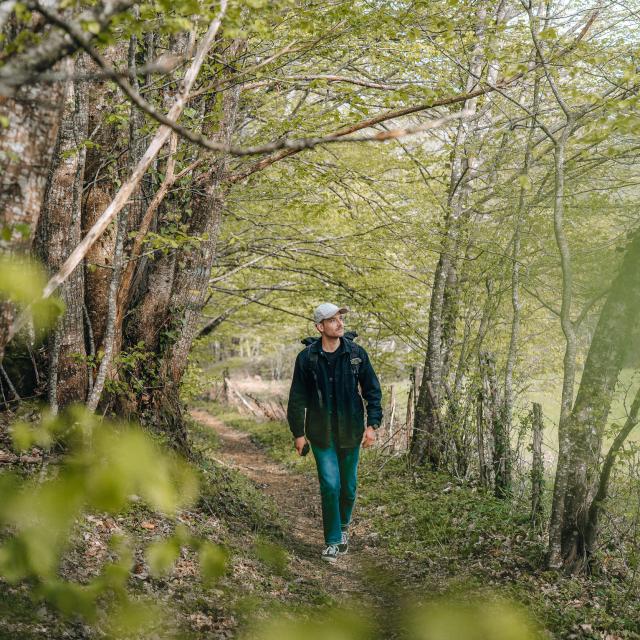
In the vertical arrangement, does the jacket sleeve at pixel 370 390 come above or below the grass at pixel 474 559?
above

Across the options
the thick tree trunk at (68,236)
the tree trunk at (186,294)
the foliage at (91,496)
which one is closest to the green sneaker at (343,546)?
the tree trunk at (186,294)

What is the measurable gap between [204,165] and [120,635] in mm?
5291

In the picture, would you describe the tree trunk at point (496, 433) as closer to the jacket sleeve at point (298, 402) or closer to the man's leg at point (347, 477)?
the man's leg at point (347, 477)

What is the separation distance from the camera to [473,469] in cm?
908

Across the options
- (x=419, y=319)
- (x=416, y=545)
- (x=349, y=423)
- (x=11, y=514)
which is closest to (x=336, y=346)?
(x=349, y=423)

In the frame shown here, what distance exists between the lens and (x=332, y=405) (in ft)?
19.9

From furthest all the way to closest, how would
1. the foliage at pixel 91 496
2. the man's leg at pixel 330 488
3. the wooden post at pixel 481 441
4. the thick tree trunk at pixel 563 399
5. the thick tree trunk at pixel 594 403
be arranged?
the wooden post at pixel 481 441
the man's leg at pixel 330 488
the thick tree trunk at pixel 563 399
the thick tree trunk at pixel 594 403
the foliage at pixel 91 496

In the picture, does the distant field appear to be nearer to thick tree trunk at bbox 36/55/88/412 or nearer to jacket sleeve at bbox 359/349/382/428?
jacket sleeve at bbox 359/349/382/428

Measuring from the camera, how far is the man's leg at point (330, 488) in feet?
19.6

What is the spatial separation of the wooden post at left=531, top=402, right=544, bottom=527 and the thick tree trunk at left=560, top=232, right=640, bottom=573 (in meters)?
1.31

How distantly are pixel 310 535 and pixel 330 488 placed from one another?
1.51 meters

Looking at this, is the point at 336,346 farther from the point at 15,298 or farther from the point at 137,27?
the point at 15,298

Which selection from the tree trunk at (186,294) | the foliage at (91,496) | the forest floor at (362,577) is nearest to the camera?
the foliage at (91,496)

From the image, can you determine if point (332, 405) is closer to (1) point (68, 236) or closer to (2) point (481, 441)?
(1) point (68, 236)
